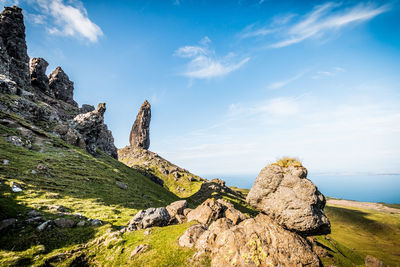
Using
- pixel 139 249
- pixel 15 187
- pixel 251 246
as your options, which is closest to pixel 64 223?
pixel 139 249

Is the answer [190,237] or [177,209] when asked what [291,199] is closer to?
[190,237]

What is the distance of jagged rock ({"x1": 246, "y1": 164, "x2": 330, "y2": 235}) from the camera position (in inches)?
693

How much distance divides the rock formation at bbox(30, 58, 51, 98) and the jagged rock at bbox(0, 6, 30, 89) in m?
24.8

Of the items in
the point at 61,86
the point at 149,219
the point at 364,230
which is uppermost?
the point at 61,86

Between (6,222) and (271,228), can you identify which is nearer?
(271,228)

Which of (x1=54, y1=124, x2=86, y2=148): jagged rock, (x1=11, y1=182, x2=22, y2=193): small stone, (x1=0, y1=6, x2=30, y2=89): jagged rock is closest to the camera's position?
(x1=11, y1=182, x2=22, y2=193): small stone

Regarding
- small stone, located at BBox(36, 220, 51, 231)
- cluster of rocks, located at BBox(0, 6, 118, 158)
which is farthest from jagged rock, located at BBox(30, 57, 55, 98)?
small stone, located at BBox(36, 220, 51, 231)

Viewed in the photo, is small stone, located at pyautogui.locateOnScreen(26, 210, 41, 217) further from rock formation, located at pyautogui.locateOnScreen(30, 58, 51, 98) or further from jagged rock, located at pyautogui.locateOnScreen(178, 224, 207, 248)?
rock formation, located at pyautogui.locateOnScreen(30, 58, 51, 98)

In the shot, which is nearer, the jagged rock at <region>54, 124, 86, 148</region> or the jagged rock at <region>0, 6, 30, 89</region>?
the jagged rock at <region>54, 124, 86, 148</region>

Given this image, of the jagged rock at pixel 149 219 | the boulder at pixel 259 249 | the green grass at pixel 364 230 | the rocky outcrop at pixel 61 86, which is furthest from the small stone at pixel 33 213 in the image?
the rocky outcrop at pixel 61 86

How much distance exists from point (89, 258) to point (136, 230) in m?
5.88

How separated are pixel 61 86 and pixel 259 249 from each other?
190304mm

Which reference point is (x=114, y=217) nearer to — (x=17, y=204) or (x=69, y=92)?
(x=17, y=204)

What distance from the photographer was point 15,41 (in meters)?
97.8
